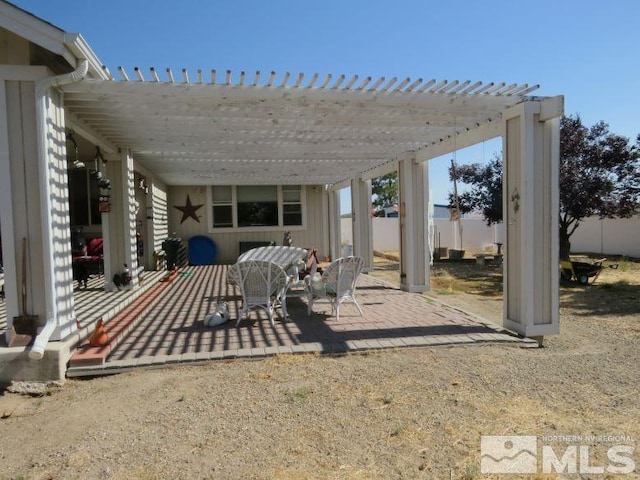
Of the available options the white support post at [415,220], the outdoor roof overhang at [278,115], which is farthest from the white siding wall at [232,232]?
the white support post at [415,220]

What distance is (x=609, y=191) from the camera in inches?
430

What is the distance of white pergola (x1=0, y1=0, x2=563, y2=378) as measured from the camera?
3.72 m

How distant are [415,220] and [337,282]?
2831 mm

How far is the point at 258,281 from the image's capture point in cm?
503

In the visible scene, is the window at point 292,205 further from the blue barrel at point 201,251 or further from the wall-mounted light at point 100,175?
the wall-mounted light at point 100,175

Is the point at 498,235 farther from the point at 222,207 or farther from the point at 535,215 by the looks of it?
the point at 535,215

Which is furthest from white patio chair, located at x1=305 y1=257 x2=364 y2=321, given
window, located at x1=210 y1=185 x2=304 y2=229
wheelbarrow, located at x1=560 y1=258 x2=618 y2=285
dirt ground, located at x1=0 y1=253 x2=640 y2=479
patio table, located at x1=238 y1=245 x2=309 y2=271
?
window, located at x1=210 y1=185 x2=304 y2=229

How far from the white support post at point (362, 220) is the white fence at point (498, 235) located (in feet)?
9.22

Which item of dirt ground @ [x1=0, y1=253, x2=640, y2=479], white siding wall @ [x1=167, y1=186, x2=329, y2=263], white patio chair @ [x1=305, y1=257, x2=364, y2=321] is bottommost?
dirt ground @ [x1=0, y1=253, x2=640, y2=479]

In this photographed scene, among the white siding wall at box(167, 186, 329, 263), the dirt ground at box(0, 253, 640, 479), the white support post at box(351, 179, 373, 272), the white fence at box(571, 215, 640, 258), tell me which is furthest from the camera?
the white fence at box(571, 215, 640, 258)

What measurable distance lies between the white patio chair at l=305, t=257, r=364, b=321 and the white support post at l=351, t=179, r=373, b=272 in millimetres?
4996

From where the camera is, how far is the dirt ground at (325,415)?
7.71ft

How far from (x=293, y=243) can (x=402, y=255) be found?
618 centimetres

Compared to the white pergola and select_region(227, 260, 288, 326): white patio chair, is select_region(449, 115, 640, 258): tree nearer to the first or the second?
the white pergola
